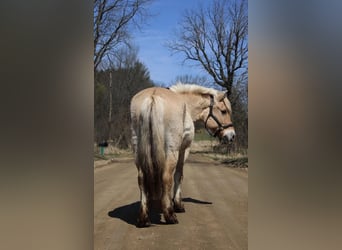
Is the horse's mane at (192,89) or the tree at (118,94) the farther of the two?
the horse's mane at (192,89)

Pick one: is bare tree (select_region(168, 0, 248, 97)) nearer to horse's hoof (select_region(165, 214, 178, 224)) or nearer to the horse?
the horse

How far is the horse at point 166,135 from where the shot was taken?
1.82m

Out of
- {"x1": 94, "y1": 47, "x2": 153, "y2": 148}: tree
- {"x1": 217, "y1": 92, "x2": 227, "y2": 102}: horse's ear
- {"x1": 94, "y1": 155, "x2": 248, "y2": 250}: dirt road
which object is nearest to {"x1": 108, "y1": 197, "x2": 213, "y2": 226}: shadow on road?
{"x1": 94, "y1": 155, "x2": 248, "y2": 250}: dirt road

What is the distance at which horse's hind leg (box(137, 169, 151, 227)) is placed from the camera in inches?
72.3

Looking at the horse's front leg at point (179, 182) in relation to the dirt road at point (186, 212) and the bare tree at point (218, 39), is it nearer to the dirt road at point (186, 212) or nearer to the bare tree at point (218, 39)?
the dirt road at point (186, 212)

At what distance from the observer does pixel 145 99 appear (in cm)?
180

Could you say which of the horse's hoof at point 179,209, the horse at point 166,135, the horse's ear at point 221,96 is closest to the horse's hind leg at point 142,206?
the horse at point 166,135

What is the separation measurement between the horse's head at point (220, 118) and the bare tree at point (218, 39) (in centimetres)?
8

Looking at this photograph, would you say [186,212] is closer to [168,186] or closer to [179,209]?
[179,209]

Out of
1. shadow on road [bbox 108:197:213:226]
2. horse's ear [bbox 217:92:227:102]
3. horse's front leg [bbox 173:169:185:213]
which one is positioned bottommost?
shadow on road [bbox 108:197:213:226]

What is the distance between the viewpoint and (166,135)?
1.85m
